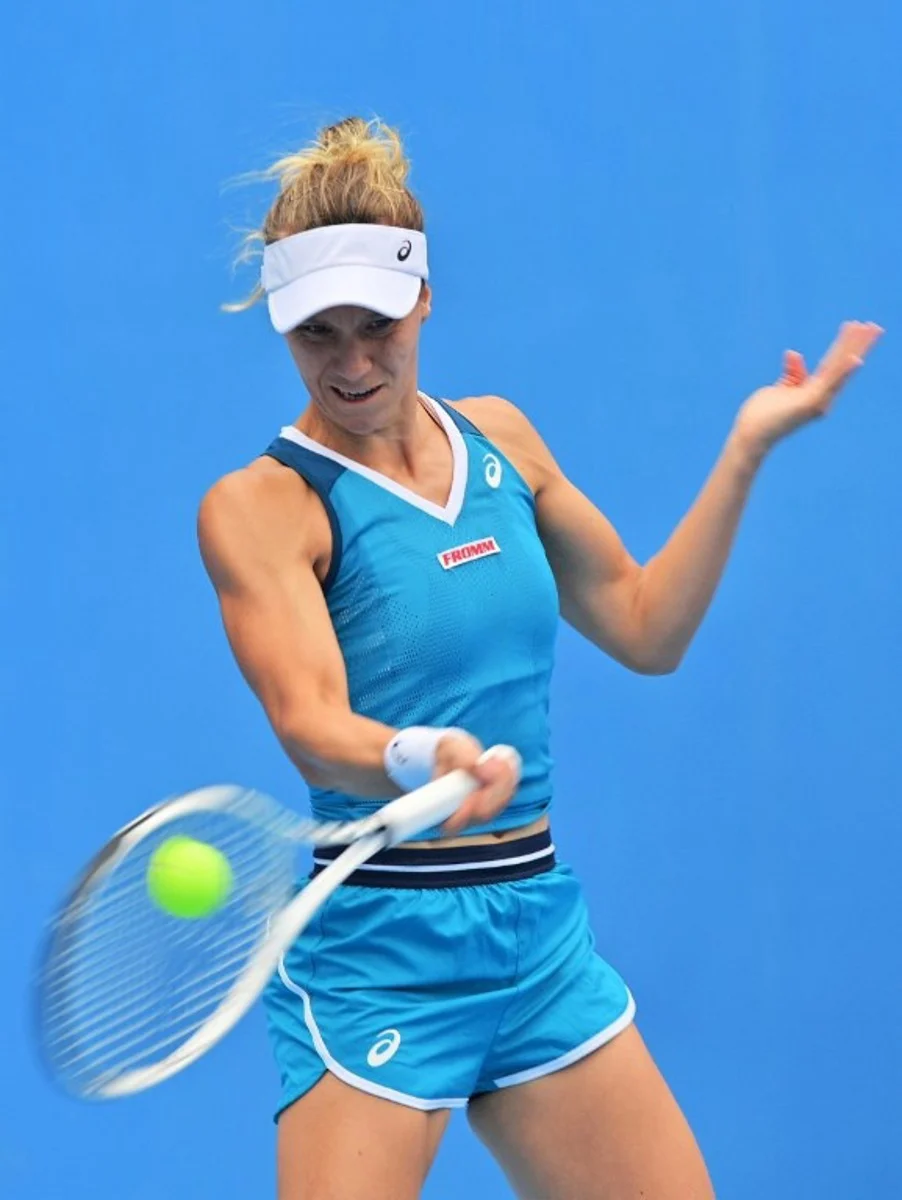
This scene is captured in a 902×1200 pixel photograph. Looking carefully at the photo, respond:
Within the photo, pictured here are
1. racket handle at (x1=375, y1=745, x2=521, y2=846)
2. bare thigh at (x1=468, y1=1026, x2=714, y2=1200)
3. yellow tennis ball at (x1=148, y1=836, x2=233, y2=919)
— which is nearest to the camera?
racket handle at (x1=375, y1=745, x2=521, y2=846)

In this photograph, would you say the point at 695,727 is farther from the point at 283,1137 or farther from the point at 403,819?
the point at 403,819

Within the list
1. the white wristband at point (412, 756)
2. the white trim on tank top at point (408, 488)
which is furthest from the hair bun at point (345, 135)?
the white wristband at point (412, 756)

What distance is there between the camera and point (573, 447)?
301cm

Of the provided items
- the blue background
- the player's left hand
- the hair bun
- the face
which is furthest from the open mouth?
the blue background

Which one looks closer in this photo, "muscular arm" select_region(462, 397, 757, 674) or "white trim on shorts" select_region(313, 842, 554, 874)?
"white trim on shorts" select_region(313, 842, 554, 874)

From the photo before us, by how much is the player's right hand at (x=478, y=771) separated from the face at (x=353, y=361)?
394 millimetres

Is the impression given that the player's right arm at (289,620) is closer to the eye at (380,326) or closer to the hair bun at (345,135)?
the eye at (380,326)

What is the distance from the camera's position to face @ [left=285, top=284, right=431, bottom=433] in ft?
6.11

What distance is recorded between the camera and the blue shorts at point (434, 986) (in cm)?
180

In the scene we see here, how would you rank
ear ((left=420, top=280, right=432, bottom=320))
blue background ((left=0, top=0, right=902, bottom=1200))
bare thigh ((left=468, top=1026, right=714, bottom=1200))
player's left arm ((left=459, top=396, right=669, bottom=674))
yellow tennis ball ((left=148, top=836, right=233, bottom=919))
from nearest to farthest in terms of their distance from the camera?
yellow tennis ball ((left=148, top=836, right=233, bottom=919)) < bare thigh ((left=468, top=1026, right=714, bottom=1200)) < ear ((left=420, top=280, right=432, bottom=320)) < player's left arm ((left=459, top=396, right=669, bottom=674)) < blue background ((left=0, top=0, right=902, bottom=1200))

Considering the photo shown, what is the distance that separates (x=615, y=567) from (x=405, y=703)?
34 cm

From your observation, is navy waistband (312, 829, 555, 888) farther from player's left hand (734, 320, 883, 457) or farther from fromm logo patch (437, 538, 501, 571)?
player's left hand (734, 320, 883, 457)

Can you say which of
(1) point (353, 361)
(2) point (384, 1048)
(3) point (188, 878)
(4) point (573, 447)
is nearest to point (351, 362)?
(1) point (353, 361)

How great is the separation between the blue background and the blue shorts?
1.07 metres
